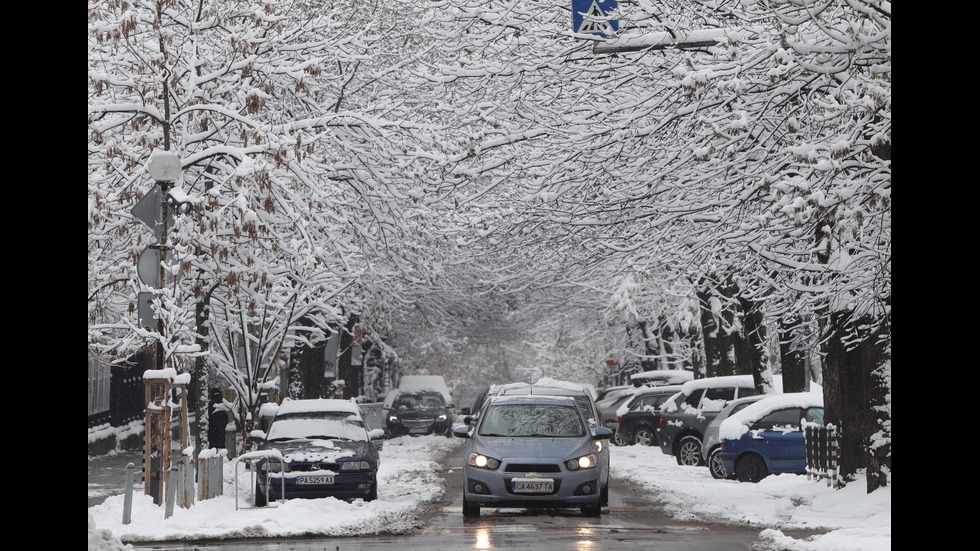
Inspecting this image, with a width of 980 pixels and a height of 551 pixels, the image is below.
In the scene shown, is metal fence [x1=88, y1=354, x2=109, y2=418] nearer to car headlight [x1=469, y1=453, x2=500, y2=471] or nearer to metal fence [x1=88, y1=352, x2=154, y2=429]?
metal fence [x1=88, y1=352, x2=154, y2=429]

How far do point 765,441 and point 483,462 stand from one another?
306 inches

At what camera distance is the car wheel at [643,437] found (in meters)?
34.5

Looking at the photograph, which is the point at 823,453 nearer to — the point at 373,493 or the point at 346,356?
the point at 373,493

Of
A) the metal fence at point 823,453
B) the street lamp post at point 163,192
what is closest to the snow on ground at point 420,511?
the metal fence at point 823,453

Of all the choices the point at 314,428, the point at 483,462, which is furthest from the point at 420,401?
the point at 483,462

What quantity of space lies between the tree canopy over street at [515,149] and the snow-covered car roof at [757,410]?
1.63 meters

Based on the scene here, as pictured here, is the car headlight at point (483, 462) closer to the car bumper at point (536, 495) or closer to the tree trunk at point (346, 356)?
the car bumper at point (536, 495)

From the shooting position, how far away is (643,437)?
3459 cm

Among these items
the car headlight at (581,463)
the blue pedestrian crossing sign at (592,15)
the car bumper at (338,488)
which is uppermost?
the blue pedestrian crossing sign at (592,15)
